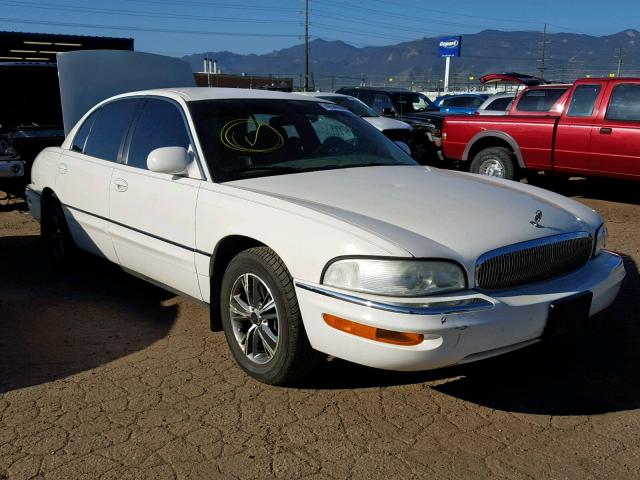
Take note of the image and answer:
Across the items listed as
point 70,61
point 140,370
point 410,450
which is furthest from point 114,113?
point 410,450

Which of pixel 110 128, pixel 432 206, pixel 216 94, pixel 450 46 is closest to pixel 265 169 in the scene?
pixel 216 94

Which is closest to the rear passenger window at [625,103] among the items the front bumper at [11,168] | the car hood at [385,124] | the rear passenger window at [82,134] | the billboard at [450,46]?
the car hood at [385,124]

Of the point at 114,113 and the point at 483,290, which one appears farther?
the point at 114,113

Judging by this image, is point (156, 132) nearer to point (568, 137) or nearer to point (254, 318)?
point (254, 318)

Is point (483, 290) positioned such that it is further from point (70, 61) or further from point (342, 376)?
point (70, 61)

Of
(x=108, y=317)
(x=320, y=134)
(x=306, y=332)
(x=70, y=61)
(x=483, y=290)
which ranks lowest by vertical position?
(x=108, y=317)

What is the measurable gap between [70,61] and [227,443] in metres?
5.63

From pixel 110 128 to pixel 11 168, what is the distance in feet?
12.4

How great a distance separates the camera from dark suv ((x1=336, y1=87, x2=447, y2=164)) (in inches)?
521

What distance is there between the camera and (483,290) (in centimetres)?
304

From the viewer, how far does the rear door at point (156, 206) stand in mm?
3934

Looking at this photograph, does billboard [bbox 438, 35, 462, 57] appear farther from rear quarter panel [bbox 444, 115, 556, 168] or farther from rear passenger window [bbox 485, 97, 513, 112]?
rear quarter panel [bbox 444, 115, 556, 168]

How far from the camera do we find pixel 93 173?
488cm

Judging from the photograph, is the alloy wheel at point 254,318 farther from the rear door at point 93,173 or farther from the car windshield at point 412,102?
the car windshield at point 412,102
